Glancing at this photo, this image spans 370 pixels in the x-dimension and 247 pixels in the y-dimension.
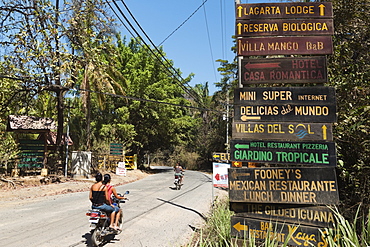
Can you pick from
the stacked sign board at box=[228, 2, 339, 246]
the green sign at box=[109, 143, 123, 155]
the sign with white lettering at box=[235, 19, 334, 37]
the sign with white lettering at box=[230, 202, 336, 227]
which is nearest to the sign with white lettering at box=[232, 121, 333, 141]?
the stacked sign board at box=[228, 2, 339, 246]

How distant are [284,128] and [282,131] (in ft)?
0.20

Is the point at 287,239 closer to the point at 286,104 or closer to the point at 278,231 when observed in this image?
the point at 278,231

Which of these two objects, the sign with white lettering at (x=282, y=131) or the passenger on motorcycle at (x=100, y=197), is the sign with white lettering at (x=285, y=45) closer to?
the sign with white lettering at (x=282, y=131)

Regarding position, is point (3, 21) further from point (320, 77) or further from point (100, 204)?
point (320, 77)

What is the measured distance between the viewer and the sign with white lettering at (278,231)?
4824 mm

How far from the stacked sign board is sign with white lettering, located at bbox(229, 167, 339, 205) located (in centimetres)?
1

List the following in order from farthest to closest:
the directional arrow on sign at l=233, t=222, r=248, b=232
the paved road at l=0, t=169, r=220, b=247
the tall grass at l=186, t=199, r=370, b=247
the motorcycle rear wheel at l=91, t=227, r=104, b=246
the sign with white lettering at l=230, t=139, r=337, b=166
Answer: the paved road at l=0, t=169, r=220, b=247, the motorcycle rear wheel at l=91, t=227, r=104, b=246, the directional arrow on sign at l=233, t=222, r=248, b=232, the sign with white lettering at l=230, t=139, r=337, b=166, the tall grass at l=186, t=199, r=370, b=247

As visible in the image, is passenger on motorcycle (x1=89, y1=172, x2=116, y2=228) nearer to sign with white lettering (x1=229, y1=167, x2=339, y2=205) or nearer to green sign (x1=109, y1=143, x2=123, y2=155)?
sign with white lettering (x1=229, y1=167, x2=339, y2=205)

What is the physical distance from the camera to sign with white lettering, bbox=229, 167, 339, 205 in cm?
497

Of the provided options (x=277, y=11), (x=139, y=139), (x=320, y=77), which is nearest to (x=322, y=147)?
(x=320, y=77)

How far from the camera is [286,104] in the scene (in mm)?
5340

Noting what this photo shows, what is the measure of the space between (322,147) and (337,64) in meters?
3.81

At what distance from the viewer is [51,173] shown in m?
21.8

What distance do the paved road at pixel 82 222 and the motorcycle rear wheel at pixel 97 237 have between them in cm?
→ 33
